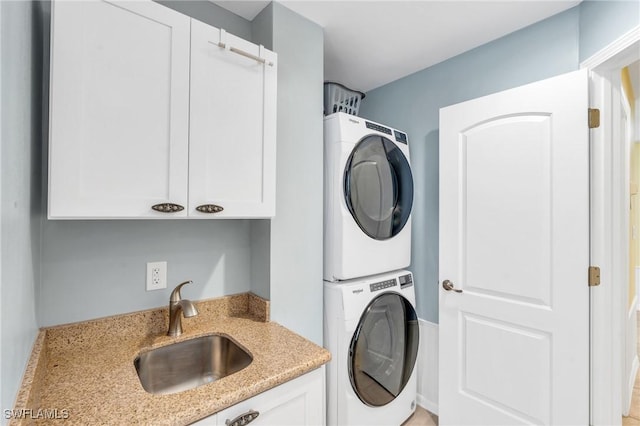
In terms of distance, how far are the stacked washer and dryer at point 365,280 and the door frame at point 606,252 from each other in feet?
3.02

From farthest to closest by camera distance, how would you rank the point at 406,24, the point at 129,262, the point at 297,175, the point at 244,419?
the point at 406,24 → the point at 297,175 → the point at 129,262 → the point at 244,419

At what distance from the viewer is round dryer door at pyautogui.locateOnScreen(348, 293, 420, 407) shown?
169 cm

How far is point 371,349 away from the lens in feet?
5.80

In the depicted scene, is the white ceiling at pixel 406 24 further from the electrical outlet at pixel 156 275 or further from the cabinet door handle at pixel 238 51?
the electrical outlet at pixel 156 275

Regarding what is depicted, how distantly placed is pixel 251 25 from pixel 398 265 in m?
1.66

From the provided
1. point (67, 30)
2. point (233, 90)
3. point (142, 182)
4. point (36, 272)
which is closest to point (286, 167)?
point (233, 90)

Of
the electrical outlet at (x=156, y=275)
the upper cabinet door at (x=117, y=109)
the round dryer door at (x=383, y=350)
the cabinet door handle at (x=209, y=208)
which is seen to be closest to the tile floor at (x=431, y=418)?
the round dryer door at (x=383, y=350)

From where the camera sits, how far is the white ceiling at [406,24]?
61.7 inches

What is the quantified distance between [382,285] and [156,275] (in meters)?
1.20

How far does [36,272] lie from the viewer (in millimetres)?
1032

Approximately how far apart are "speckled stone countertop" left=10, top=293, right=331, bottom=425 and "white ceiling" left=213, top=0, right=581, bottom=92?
1.55 metres

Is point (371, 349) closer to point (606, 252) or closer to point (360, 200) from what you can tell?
point (360, 200)

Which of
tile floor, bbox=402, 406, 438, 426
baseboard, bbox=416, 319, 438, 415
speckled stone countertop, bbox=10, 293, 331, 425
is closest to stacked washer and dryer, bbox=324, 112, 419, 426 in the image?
tile floor, bbox=402, 406, 438, 426

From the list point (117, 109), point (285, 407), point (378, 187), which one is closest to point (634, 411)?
point (378, 187)
